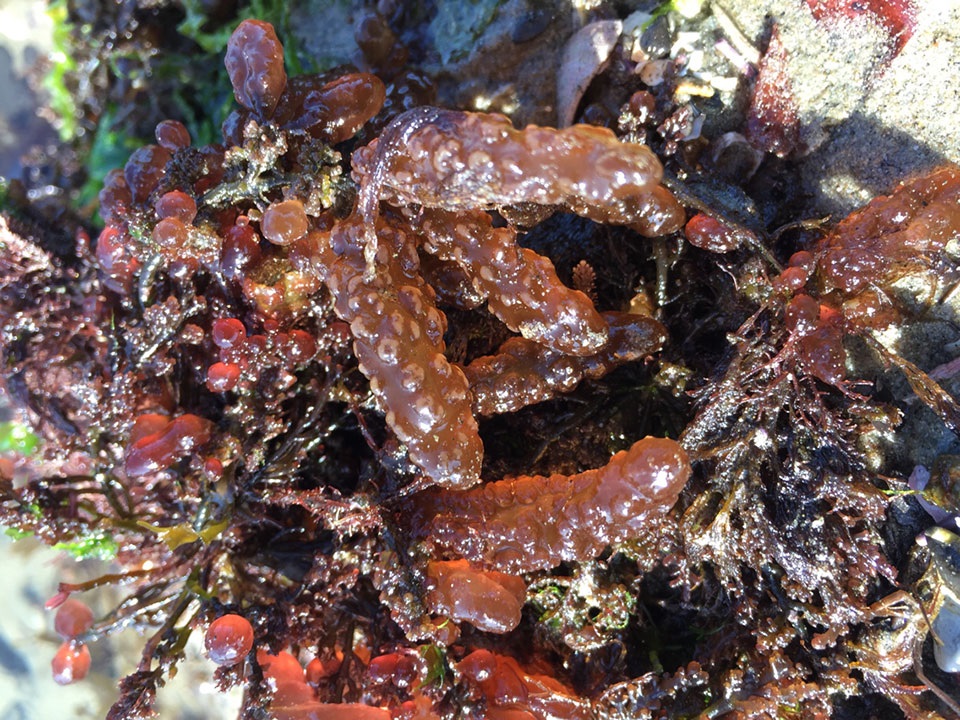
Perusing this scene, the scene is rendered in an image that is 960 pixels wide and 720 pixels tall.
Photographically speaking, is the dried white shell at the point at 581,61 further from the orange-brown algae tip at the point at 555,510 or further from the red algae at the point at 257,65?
the orange-brown algae tip at the point at 555,510

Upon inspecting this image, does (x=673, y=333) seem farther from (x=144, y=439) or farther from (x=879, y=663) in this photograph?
(x=144, y=439)

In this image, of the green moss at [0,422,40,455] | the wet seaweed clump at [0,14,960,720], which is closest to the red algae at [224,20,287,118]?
the wet seaweed clump at [0,14,960,720]

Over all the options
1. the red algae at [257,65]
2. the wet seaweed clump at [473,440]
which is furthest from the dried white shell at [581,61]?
the red algae at [257,65]

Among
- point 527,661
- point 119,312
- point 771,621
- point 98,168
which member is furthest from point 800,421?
point 98,168

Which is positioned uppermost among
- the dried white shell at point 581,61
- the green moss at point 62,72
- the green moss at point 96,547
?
the green moss at point 62,72

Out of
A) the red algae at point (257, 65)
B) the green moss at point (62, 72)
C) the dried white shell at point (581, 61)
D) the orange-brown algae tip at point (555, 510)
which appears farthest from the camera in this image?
the green moss at point (62, 72)

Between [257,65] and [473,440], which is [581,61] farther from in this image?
[473,440]
